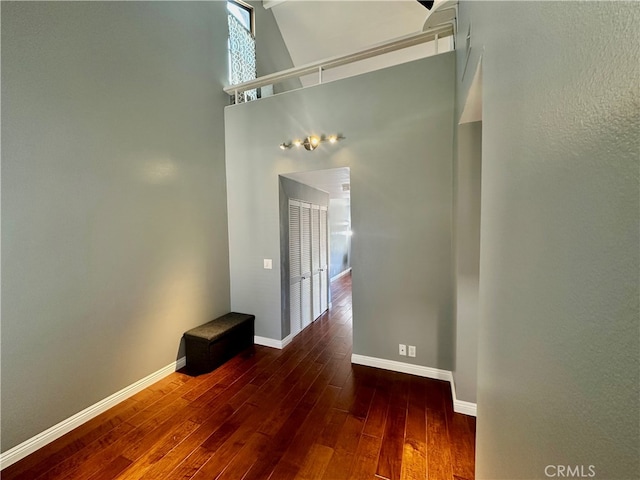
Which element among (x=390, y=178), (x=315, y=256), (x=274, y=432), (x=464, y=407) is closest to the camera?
(x=274, y=432)

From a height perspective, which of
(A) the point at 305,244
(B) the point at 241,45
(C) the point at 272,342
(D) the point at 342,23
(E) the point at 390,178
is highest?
(D) the point at 342,23

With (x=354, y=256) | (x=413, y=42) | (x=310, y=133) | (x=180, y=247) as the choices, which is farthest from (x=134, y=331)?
(x=413, y=42)

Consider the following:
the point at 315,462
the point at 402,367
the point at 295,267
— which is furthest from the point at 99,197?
the point at 402,367

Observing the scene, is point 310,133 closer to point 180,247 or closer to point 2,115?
point 180,247

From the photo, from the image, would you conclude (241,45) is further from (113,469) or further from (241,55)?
(113,469)

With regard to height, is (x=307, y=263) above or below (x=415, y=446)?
above

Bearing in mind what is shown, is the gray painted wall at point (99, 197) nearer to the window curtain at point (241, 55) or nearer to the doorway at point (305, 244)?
the window curtain at point (241, 55)

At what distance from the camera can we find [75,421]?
1972 mm

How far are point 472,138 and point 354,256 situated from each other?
1.50m

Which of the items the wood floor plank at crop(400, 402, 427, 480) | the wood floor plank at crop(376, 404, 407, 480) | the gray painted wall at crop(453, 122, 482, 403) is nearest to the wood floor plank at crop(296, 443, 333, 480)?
the wood floor plank at crop(376, 404, 407, 480)

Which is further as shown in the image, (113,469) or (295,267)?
(295,267)

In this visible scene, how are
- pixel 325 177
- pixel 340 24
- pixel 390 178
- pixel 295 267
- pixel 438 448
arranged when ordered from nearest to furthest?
pixel 438 448
pixel 390 178
pixel 325 177
pixel 295 267
pixel 340 24

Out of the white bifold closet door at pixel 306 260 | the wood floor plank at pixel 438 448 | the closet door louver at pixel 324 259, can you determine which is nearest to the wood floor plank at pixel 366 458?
the wood floor plank at pixel 438 448

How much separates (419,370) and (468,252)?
137cm
